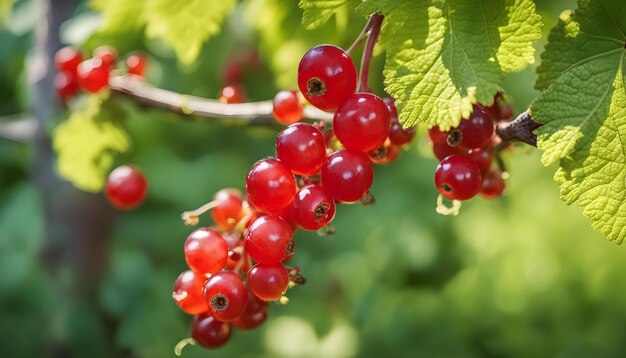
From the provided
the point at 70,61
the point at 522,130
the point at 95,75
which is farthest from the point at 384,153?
the point at 70,61

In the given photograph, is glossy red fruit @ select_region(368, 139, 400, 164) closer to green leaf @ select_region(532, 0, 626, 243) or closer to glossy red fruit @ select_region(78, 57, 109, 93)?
green leaf @ select_region(532, 0, 626, 243)

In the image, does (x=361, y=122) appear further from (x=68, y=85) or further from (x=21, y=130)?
(x=21, y=130)

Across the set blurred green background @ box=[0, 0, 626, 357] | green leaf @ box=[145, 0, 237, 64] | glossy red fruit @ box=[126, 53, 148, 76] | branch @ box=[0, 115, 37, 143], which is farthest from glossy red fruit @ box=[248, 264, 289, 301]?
branch @ box=[0, 115, 37, 143]

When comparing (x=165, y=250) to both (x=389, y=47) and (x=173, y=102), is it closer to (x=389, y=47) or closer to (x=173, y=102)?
(x=173, y=102)

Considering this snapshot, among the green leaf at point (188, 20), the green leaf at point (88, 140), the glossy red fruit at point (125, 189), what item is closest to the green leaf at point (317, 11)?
the green leaf at point (188, 20)

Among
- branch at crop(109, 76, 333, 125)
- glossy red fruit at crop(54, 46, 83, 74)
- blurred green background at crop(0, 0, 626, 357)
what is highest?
branch at crop(109, 76, 333, 125)

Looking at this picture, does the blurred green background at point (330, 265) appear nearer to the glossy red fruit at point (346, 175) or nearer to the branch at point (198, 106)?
the branch at point (198, 106)
